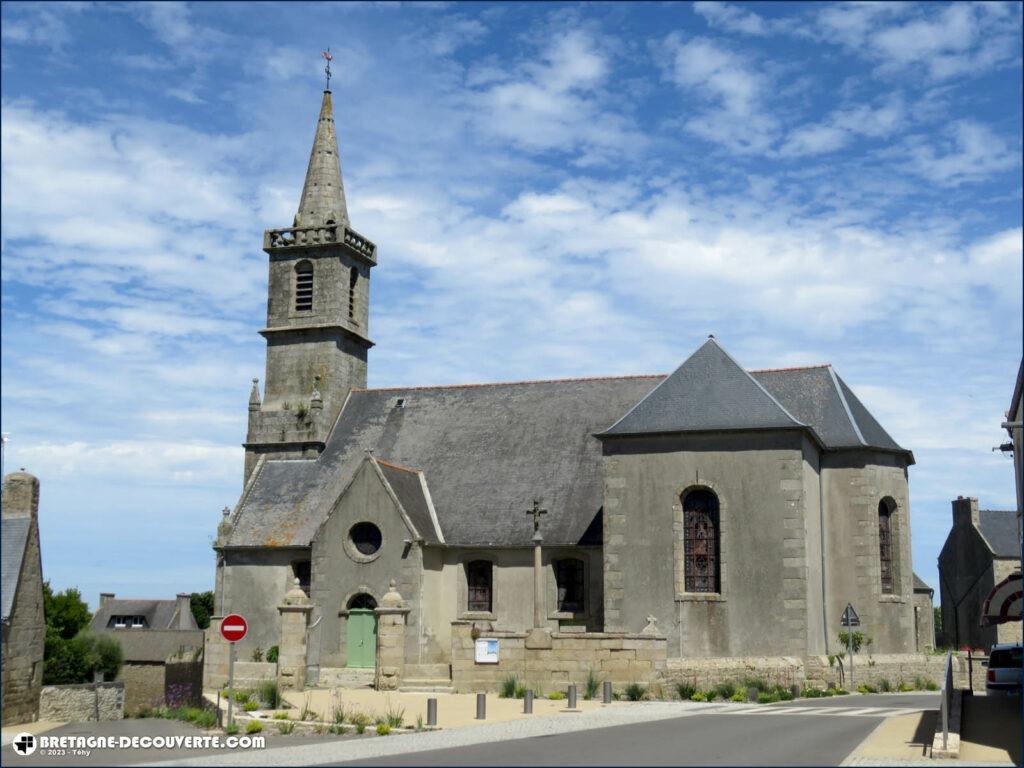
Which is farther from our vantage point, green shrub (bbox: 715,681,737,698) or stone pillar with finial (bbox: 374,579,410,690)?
stone pillar with finial (bbox: 374,579,410,690)

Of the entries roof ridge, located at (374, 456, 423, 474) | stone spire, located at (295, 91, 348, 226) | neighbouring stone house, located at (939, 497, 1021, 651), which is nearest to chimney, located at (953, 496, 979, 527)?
neighbouring stone house, located at (939, 497, 1021, 651)

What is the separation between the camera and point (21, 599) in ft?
68.4

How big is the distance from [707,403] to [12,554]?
54.7ft

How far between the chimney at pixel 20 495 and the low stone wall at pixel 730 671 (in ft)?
44.6

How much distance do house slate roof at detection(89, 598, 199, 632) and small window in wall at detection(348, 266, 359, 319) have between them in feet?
111

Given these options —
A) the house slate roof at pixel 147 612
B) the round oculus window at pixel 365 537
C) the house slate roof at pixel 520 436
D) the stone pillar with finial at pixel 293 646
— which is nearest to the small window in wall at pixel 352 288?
the house slate roof at pixel 520 436

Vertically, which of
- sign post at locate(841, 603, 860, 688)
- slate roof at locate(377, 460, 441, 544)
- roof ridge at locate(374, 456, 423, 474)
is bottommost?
sign post at locate(841, 603, 860, 688)

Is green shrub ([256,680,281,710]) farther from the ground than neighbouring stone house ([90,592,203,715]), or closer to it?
farther from the ground

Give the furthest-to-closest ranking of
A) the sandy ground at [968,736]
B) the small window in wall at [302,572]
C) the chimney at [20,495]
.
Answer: the small window in wall at [302,572]
the chimney at [20,495]
the sandy ground at [968,736]

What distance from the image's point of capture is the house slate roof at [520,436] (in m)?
29.0

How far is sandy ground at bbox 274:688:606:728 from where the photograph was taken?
65.0 feet

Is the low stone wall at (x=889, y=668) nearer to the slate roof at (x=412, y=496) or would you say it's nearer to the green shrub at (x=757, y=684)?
the green shrub at (x=757, y=684)

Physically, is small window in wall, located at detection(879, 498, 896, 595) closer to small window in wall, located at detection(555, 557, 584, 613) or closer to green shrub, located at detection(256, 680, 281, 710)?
small window in wall, located at detection(555, 557, 584, 613)

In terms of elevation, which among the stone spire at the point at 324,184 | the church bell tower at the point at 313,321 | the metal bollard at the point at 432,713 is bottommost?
the metal bollard at the point at 432,713
